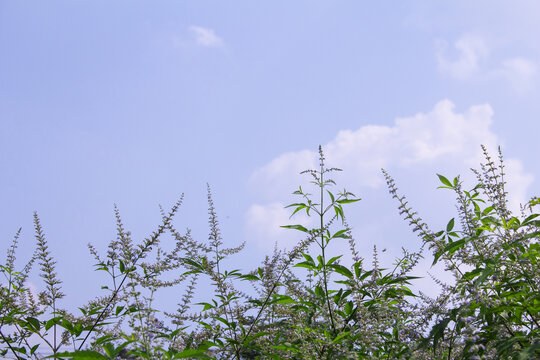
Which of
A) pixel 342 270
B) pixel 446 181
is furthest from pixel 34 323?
pixel 446 181

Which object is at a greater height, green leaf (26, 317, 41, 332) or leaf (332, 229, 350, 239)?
leaf (332, 229, 350, 239)

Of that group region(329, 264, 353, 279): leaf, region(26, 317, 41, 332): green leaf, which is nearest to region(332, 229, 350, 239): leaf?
region(329, 264, 353, 279): leaf

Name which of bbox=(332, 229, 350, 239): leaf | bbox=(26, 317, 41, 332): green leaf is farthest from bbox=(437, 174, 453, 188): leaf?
bbox=(26, 317, 41, 332): green leaf

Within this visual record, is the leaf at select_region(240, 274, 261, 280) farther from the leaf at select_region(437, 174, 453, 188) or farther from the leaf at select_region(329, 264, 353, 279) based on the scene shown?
the leaf at select_region(437, 174, 453, 188)

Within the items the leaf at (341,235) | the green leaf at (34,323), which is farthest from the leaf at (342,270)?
the green leaf at (34,323)

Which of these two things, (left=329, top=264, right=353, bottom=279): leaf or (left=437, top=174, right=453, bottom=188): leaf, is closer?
(left=437, top=174, right=453, bottom=188): leaf

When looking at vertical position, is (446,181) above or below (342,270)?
above

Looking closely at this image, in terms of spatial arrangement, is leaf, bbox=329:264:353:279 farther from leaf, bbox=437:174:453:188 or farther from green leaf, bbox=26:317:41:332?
green leaf, bbox=26:317:41:332

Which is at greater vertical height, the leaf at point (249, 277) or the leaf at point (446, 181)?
the leaf at point (446, 181)

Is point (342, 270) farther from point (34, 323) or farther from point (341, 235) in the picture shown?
point (34, 323)

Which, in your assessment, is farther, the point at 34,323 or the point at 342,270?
the point at 342,270

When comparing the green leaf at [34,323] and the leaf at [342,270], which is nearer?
the green leaf at [34,323]

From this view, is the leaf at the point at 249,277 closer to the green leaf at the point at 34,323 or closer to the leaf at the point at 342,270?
the leaf at the point at 342,270

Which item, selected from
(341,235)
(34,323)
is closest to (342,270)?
(341,235)
